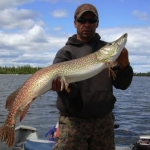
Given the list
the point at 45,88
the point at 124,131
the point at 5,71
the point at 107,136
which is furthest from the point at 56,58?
the point at 5,71

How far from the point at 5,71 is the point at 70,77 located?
114078mm

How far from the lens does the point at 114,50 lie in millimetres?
4312

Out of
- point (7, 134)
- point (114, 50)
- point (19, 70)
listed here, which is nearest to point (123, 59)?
point (114, 50)

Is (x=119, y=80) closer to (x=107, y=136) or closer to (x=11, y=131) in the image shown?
(x=107, y=136)

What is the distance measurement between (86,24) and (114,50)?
576 mm

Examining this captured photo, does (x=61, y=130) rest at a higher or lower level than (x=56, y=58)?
lower

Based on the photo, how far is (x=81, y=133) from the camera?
4.45 metres

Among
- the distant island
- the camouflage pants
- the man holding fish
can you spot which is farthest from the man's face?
the distant island

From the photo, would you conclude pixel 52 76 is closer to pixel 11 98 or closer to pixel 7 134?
pixel 11 98

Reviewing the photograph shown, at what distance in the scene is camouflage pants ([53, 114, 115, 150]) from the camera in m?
4.46

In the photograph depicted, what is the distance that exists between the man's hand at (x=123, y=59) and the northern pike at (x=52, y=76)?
0.05 m

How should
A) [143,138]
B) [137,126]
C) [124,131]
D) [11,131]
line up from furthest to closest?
1. [137,126]
2. [124,131]
3. [143,138]
4. [11,131]

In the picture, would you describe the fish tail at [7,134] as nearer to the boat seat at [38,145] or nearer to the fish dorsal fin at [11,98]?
the fish dorsal fin at [11,98]

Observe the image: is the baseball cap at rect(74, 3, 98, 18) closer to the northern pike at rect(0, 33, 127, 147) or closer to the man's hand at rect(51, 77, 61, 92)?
the northern pike at rect(0, 33, 127, 147)
